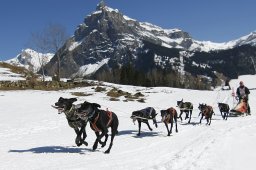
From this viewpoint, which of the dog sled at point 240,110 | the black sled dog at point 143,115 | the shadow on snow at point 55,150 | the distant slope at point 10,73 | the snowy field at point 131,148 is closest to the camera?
the snowy field at point 131,148

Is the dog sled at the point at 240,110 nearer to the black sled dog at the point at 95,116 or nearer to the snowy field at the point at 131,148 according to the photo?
the snowy field at the point at 131,148

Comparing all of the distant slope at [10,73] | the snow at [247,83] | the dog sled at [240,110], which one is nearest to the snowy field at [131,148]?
the dog sled at [240,110]

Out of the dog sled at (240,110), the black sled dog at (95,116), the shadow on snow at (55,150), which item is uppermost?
the black sled dog at (95,116)

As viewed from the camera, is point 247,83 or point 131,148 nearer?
point 131,148

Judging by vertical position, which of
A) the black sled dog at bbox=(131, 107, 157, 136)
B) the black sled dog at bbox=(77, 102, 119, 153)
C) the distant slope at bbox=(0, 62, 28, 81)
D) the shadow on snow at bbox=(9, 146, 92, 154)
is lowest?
the shadow on snow at bbox=(9, 146, 92, 154)

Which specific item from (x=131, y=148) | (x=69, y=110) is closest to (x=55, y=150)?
(x=69, y=110)

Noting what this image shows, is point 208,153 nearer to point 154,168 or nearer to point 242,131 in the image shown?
point 154,168

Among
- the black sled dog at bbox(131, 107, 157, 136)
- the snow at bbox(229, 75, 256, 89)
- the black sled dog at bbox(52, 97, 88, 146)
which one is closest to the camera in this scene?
the black sled dog at bbox(52, 97, 88, 146)

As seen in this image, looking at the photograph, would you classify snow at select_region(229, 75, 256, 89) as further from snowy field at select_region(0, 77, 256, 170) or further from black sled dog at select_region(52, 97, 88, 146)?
black sled dog at select_region(52, 97, 88, 146)

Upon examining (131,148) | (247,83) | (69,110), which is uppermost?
(247,83)

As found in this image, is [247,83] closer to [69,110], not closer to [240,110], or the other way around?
[240,110]

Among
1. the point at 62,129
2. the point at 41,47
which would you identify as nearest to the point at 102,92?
the point at 62,129

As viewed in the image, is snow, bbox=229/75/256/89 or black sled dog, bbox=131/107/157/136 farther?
snow, bbox=229/75/256/89

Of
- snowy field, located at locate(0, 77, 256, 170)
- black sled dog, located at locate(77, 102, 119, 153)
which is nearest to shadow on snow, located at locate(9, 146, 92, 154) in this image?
snowy field, located at locate(0, 77, 256, 170)
